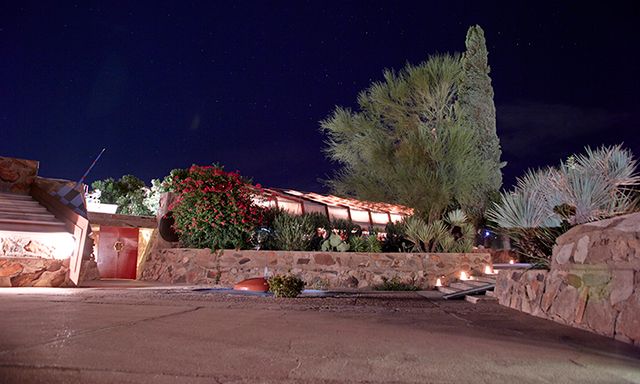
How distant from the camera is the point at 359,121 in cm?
2150

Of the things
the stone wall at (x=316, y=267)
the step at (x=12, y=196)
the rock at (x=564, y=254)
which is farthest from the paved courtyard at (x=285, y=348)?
the stone wall at (x=316, y=267)

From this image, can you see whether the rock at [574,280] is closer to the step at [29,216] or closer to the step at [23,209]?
the step at [29,216]

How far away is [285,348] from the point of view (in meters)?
4.23

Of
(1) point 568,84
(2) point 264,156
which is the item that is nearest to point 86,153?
(2) point 264,156

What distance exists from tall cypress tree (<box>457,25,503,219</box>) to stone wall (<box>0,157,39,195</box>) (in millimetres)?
21522

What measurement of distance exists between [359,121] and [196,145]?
77.5 feet

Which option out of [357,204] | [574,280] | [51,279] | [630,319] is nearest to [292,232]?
[357,204]

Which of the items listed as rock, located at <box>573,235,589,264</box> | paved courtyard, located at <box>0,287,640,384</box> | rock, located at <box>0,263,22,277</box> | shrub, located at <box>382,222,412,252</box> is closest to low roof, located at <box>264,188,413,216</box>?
shrub, located at <box>382,222,412,252</box>

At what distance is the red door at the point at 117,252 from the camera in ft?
56.4

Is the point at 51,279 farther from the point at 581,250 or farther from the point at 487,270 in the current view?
Answer: the point at 487,270

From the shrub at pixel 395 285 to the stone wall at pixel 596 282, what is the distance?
594 cm

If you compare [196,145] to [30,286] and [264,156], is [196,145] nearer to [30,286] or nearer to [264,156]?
[264,156]

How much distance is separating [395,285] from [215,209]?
18.5 feet

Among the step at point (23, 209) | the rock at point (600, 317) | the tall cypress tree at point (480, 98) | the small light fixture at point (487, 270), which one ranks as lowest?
the rock at point (600, 317)
